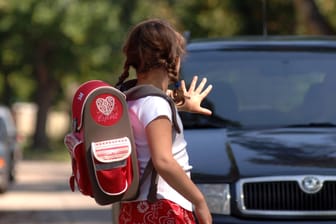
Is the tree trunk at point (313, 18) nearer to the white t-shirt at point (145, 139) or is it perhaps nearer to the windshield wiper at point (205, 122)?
the windshield wiper at point (205, 122)

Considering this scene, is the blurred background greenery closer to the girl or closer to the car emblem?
the car emblem

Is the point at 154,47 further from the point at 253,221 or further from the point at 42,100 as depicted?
the point at 42,100

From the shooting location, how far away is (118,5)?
4478cm

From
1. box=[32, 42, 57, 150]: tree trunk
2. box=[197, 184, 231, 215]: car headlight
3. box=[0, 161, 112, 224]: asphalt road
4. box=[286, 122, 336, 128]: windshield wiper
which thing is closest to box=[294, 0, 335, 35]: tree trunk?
box=[0, 161, 112, 224]: asphalt road

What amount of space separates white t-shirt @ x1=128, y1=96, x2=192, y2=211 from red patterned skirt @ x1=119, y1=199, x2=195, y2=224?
0.02m

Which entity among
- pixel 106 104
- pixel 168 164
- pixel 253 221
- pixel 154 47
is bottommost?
pixel 253 221

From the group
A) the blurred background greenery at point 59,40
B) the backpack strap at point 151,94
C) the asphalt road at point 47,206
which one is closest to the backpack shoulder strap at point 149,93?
the backpack strap at point 151,94

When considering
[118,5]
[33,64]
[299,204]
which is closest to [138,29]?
[299,204]

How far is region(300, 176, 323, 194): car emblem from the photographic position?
6266 mm

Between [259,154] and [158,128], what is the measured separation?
2118mm

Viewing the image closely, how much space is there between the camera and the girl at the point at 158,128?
4414mm

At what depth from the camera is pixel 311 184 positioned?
6.27m

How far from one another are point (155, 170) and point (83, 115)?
362mm

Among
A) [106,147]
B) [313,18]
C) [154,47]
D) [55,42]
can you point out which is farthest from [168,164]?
[55,42]
